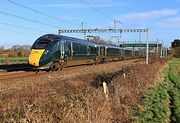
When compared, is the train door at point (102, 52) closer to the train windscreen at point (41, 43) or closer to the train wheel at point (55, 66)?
the train wheel at point (55, 66)

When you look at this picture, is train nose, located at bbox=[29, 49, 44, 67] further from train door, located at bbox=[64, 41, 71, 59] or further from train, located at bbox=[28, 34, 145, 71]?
train door, located at bbox=[64, 41, 71, 59]

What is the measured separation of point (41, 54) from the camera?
87.2 feet

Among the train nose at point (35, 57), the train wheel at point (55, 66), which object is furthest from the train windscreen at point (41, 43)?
the train wheel at point (55, 66)

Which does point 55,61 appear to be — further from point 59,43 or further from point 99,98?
point 99,98

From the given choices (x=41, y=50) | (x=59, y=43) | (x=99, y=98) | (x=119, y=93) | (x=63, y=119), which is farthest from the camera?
(x=59, y=43)

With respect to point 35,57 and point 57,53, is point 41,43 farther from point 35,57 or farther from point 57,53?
point 35,57

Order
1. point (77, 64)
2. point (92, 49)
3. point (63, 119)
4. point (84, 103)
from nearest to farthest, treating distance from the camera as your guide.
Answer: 1. point (63, 119)
2. point (84, 103)
3. point (77, 64)
4. point (92, 49)

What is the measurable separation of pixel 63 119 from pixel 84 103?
1916 mm

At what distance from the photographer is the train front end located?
1041 inches

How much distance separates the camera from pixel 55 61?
2819 cm

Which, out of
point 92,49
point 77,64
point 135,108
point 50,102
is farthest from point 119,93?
point 92,49

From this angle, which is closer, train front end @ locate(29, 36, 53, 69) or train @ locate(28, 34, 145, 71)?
train front end @ locate(29, 36, 53, 69)

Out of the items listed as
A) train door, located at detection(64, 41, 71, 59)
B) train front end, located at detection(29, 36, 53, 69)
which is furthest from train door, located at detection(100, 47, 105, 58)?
train front end, located at detection(29, 36, 53, 69)

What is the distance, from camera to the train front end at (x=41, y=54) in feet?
86.7
